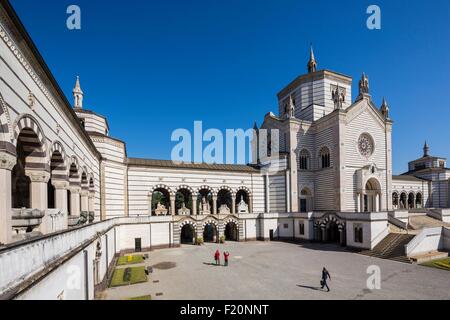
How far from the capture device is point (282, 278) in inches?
705

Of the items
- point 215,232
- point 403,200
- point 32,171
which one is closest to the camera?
point 32,171

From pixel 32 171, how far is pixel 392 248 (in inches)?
1167

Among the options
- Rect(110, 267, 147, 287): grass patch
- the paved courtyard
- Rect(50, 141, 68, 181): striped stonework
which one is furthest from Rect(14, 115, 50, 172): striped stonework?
Rect(110, 267, 147, 287): grass patch

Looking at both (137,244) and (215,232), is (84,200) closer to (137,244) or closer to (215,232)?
(137,244)

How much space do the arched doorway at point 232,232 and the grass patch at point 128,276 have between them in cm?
1773

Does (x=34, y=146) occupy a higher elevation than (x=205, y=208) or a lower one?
higher

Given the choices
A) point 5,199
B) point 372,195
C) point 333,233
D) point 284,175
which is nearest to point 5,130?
point 5,199

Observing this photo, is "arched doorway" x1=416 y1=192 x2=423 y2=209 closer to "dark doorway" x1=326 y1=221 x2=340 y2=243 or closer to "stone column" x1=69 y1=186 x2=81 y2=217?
"dark doorway" x1=326 y1=221 x2=340 y2=243

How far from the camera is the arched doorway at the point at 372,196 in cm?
3678

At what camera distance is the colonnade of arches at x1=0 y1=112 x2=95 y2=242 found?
734cm

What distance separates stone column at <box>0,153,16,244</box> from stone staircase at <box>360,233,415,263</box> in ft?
91.0

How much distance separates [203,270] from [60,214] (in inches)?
496

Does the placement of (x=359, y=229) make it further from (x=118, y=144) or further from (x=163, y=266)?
(x=118, y=144)
